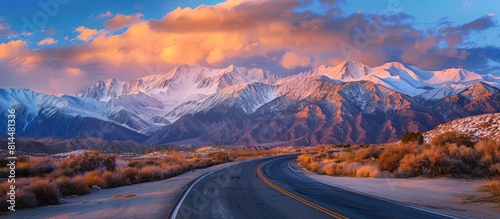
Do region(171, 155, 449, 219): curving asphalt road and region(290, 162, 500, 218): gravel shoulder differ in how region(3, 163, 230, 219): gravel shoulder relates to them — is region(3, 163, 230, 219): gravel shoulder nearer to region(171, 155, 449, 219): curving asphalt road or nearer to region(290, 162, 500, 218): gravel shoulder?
region(171, 155, 449, 219): curving asphalt road

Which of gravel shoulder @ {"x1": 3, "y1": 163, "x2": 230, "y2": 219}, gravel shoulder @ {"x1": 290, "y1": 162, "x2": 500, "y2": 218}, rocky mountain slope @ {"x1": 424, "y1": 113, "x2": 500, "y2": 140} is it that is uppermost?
rocky mountain slope @ {"x1": 424, "y1": 113, "x2": 500, "y2": 140}

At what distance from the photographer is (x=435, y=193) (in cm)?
2028

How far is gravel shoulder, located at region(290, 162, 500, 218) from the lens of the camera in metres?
15.4

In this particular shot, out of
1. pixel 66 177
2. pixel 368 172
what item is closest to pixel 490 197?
pixel 368 172

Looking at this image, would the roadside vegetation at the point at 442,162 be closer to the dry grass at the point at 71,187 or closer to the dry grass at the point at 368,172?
the dry grass at the point at 368,172

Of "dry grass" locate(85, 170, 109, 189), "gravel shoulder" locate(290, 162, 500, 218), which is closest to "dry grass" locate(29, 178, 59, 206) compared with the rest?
"dry grass" locate(85, 170, 109, 189)

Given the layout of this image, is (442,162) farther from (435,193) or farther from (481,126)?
(481,126)

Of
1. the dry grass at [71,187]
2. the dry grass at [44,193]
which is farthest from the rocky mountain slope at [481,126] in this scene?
the dry grass at [44,193]

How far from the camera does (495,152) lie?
2584 centimetres

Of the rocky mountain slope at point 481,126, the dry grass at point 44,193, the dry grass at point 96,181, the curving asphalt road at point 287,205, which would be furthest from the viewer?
the rocky mountain slope at point 481,126

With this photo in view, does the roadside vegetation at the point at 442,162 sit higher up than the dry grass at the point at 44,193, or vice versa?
the dry grass at the point at 44,193

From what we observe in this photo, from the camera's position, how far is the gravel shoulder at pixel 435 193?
50.6 ft

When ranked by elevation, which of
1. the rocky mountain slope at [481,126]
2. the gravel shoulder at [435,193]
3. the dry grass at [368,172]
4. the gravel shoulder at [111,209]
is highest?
the rocky mountain slope at [481,126]

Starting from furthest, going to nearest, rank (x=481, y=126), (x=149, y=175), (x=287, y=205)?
(x=481, y=126) < (x=149, y=175) < (x=287, y=205)
